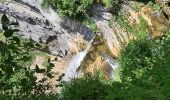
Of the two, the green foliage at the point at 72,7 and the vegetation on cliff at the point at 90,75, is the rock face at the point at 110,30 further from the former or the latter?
the green foliage at the point at 72,7

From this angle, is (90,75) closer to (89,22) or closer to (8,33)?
(89,22)

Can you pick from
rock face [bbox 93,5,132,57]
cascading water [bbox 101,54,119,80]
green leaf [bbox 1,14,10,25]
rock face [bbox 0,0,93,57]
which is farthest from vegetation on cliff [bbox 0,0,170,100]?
rock face [bbox 0,0,93,57]

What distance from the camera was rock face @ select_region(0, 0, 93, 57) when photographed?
11940mm

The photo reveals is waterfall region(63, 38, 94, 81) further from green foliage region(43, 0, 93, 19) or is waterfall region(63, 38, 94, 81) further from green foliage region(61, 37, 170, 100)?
green foliage region(61, 37, 170, 100)

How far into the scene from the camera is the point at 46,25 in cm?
1275

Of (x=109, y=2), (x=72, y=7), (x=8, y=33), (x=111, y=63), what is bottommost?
(x=111, y=63)

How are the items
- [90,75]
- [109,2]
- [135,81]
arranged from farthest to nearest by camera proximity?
[109,2]
[90,75]
[135,81]

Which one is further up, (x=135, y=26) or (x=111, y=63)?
(x=135, y=26)

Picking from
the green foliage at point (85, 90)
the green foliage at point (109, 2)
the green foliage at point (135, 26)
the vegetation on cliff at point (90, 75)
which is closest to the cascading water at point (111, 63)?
the vegetation on cliff at point (90, 75)

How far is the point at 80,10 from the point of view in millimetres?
11359

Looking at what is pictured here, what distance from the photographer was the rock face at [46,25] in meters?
11.9

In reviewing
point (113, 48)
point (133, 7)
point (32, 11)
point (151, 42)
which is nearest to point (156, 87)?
point (151, 42)

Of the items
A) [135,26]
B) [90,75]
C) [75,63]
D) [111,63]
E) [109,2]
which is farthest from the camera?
[75,63]

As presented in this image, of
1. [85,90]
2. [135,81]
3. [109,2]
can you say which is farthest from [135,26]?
[135,81]
